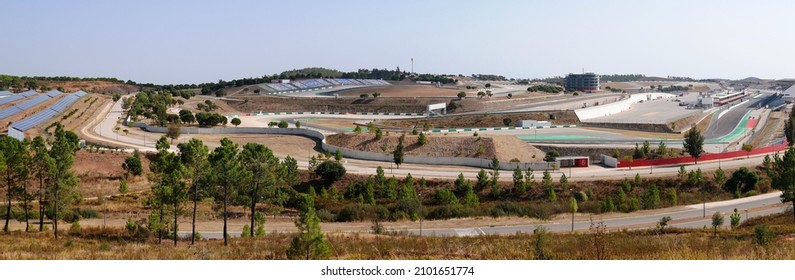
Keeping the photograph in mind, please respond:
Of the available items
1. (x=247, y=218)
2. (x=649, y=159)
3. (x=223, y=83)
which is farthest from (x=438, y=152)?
(x=223, y=83)

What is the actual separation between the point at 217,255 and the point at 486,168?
30.3m

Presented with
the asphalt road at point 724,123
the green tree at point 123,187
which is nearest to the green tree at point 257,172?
the green tree at point 123,187

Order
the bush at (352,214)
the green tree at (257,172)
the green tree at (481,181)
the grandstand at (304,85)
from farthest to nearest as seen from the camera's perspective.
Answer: the grandstand at (304,85), the green tree at (481,181), the bush at (352,214), the green tree at (257,172)

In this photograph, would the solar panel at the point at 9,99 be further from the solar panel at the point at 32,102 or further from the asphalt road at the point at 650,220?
the asphalt road at the point at 650,220

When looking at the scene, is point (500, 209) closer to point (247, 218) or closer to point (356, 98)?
point (247, 218)

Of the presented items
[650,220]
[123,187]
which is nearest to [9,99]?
[123,187]

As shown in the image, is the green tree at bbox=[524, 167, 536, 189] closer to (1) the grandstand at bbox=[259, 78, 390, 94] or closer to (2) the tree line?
(2) the tree line

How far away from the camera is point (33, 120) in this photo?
49.6 meters

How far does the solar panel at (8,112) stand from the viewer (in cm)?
5019

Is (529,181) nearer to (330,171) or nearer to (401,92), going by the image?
(330,171)

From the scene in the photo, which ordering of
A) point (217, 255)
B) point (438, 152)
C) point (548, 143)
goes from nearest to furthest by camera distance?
point (217, 255), point (438, 152), point (548, 143)

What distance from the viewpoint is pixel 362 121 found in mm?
73500

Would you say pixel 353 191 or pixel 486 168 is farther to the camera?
pixel 486 168

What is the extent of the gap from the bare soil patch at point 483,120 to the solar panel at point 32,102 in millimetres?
34199
